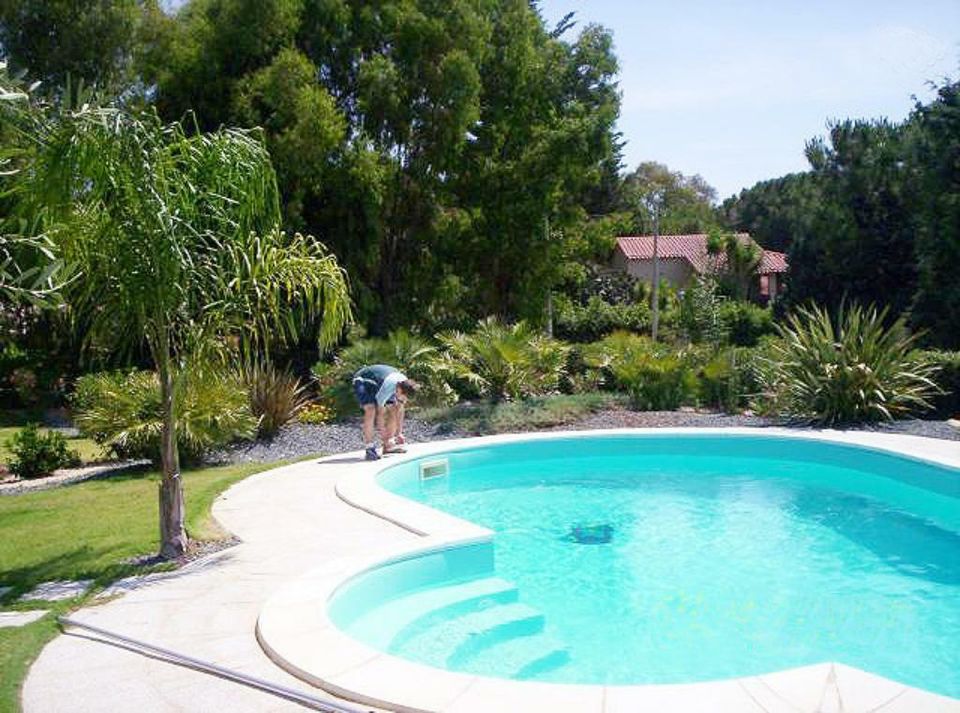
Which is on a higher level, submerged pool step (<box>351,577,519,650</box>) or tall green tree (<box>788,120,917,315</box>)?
tall green tree (<box>788,120,917,315</box>)

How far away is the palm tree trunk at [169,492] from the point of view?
7543mm

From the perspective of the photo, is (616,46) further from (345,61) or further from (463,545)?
(463,545)

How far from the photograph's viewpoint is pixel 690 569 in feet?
28.0

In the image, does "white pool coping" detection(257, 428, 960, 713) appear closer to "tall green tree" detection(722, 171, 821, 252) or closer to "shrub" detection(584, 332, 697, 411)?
"shrub" detection(584, 332, 697, 411)

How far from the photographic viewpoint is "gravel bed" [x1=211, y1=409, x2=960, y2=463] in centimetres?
1341

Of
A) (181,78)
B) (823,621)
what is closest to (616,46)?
(181,78)

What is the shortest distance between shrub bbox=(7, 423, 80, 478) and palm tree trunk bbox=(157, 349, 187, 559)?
6266 mm

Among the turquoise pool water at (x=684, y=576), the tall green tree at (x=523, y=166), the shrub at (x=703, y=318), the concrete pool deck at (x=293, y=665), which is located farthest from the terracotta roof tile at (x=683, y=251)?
the concrete pool deck at (x=293, y=665)

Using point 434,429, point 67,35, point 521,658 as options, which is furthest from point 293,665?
point 67,35

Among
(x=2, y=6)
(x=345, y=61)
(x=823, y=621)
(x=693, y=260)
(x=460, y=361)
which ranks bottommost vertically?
(x=823, y=621)

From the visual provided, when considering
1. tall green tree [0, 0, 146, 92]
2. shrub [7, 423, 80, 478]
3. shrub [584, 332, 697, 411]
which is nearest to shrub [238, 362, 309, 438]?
shrub [7, 423, 80, 478]

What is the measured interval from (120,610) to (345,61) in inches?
632

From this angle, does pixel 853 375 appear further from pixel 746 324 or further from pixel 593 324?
pixel 746 324

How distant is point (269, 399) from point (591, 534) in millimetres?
6245
